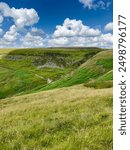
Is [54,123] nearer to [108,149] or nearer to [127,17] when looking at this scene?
[108,149]

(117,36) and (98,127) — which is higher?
(117,36)

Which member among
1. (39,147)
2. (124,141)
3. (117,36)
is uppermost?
(117,36)

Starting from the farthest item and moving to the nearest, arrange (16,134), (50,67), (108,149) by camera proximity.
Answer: (50,67) → (16,134) → (108,149)

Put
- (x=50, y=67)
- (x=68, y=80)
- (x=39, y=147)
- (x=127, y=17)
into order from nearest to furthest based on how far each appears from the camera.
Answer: (x=127, y=17) < (x=39, y=147) < (x=68, y=80) < (x=50, y=67)

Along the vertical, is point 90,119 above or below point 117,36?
below

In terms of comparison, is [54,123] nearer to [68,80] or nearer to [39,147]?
[39,147]

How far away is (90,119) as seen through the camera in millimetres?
10438

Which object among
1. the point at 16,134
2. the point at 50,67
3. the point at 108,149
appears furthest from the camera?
the point at 50,67

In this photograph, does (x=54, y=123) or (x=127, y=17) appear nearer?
(x=127, y=17)

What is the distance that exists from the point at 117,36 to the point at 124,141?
121 cm

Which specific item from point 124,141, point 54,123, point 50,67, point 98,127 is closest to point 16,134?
point 54,123

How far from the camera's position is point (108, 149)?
273 inches

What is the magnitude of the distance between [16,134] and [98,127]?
2.41m

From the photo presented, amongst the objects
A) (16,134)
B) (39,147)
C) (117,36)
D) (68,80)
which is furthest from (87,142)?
(68,80)
